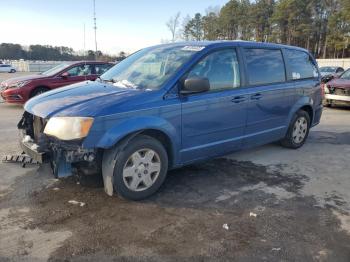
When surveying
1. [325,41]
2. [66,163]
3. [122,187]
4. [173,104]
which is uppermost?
[325,41]

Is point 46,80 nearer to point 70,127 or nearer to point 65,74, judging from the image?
point 65,74

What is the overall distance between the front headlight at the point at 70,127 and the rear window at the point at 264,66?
259cm

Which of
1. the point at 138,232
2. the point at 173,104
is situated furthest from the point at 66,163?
the point at 173,104

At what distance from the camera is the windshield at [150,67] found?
4469 mm

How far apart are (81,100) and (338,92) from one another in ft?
35.5

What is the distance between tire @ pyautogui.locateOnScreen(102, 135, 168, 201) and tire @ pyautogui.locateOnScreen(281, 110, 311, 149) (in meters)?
3.05

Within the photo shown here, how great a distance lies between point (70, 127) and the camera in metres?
3.78

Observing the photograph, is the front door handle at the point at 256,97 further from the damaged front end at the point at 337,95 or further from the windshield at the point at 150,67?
the damaged front end at the point at 337,95

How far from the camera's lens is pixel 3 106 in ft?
39.3

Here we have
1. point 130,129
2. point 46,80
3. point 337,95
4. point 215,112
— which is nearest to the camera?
point 130,129

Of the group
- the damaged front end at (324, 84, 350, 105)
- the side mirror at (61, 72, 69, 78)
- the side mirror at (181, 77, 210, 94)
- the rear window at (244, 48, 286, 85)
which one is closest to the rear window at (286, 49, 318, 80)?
the rear window at (244, 48, 286, 85)

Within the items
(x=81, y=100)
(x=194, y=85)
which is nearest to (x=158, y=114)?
(x=194, y=85)

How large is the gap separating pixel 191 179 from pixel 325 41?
66763 mm

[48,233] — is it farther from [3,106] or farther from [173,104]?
[3,106]
